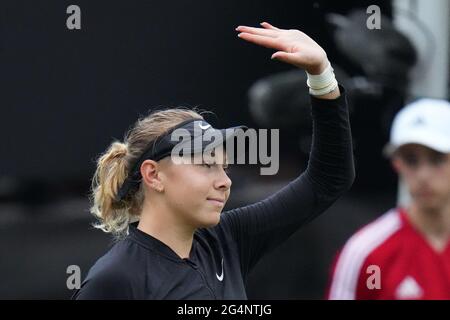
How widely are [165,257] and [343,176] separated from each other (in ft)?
1.74

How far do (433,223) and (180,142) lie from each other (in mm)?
1244

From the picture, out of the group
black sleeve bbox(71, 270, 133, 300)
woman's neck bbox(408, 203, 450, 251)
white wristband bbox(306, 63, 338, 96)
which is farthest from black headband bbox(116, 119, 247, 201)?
woman's neck bbox(408, 203, 450, 251)

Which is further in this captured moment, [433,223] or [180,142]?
[433,223]

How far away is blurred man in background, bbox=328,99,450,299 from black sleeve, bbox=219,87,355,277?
674mm

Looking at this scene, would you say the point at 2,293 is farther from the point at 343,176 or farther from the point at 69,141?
the point at 343,176

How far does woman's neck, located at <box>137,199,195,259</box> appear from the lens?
236cm

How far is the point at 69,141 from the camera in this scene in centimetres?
412

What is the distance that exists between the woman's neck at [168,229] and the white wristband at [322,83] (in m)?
0.46

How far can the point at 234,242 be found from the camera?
2.52 metres

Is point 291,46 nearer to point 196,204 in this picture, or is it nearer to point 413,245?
point 196,204

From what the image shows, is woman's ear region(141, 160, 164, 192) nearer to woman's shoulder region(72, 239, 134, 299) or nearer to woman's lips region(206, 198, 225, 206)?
woman's lips region(206, 198, 225, 206)

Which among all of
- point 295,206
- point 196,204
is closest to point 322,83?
point 295,206

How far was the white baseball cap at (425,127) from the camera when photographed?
11.1ft
